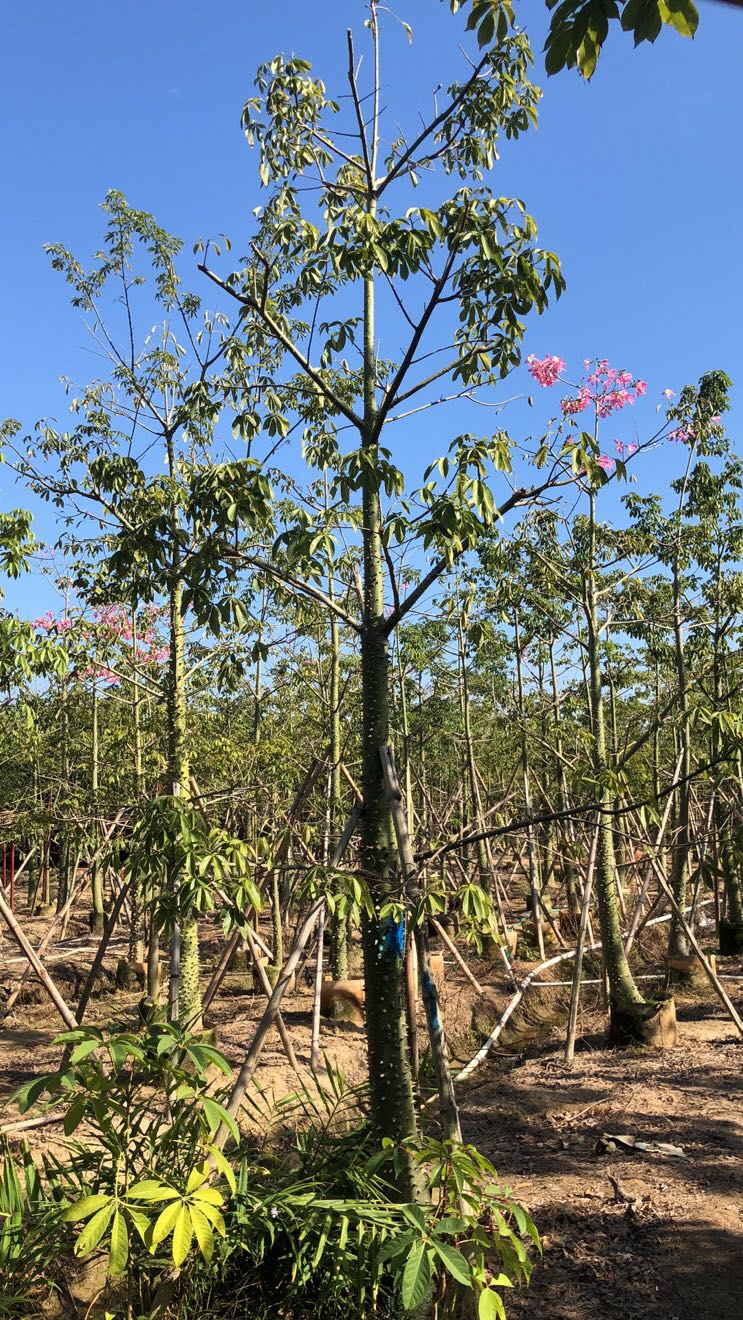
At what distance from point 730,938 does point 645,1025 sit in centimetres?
414

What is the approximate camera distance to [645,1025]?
299 inches

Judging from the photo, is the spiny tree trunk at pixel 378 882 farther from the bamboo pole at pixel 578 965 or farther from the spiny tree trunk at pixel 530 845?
the spiny tree trunk at pixel 530 845

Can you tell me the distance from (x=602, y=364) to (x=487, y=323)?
4.65 metres

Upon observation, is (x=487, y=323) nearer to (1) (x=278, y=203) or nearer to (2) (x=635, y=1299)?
(1) (x=278, y=203)

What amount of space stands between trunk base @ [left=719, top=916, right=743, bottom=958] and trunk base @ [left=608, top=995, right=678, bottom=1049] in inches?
147

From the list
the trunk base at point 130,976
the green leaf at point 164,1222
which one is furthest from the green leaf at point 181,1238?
the trunk base at point 130,976

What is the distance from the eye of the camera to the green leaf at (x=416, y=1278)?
6.51 feet

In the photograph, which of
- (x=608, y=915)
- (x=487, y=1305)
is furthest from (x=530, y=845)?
(x=487, y=1305)

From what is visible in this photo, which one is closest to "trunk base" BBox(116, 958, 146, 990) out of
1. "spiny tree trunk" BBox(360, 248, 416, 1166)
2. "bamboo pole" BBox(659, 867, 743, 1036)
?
"bamboo pole" BBox(659, 867, 743, 1036)

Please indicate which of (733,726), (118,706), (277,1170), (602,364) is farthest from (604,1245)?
(118,706)

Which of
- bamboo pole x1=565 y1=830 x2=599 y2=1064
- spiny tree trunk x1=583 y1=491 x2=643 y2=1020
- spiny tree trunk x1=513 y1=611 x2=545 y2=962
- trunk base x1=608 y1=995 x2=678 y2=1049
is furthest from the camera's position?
spiny tree trunk x1=513 y1=611 x2=545 y2=962

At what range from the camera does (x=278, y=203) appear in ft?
13.4

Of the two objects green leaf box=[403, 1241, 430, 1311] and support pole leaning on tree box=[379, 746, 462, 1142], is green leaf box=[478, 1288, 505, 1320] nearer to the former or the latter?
green leaf box=[403, 1241, 430, 1311]

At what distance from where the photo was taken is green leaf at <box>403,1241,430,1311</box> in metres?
1.99
